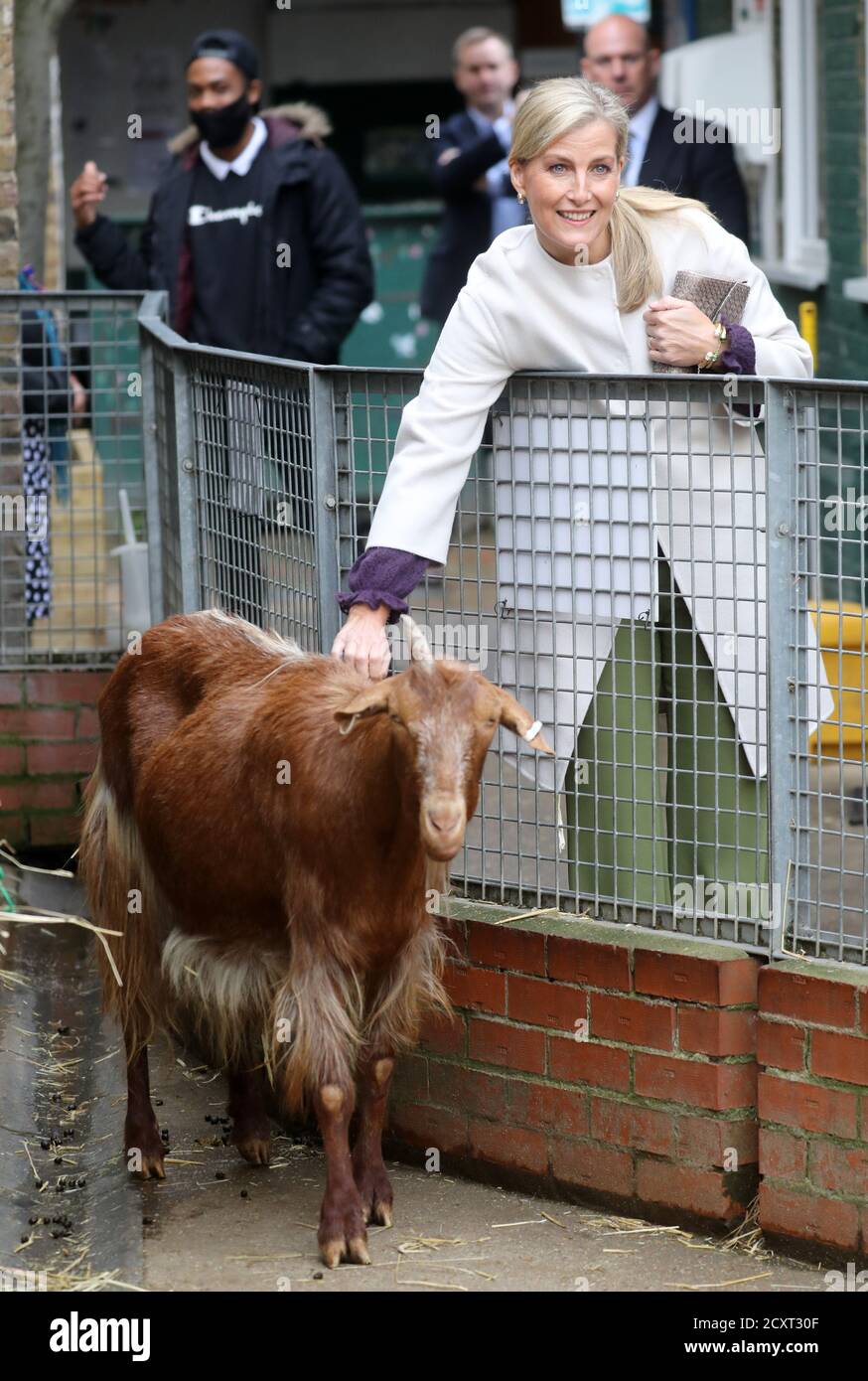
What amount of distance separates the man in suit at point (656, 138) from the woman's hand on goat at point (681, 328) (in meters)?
2.90

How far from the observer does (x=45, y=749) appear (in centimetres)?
790

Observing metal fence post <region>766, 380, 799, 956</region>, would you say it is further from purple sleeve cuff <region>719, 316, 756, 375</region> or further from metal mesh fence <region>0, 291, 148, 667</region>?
metal mesh fence <region>0, 291, 148, 667</region>

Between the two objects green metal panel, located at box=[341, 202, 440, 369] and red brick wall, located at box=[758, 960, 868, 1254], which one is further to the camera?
green metal panel, located at box=[341, 202, 440, 369]

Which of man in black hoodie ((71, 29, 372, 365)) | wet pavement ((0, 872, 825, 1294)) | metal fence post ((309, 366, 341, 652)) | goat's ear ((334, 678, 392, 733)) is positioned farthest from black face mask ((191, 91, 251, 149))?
goat's ear ((334, 678, 392, 733))

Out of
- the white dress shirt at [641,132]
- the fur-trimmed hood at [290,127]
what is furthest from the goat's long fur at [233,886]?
the fur-trimmed hood at [290,127]

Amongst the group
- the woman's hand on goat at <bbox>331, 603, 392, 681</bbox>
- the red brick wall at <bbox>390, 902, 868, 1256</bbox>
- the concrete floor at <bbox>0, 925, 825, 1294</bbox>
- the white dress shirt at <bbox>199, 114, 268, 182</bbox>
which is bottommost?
the concrete floor at <bbox>0, 925, 825, 1294</bbox>

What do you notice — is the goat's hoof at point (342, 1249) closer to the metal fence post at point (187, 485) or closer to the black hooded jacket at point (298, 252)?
the metal fence post at point (187, 485)

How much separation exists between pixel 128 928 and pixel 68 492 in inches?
115

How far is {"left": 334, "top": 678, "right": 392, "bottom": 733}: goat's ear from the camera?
13.8ft

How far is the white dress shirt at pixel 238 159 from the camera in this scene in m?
8.41

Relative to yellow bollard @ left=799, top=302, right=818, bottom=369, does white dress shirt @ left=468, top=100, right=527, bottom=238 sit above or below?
above

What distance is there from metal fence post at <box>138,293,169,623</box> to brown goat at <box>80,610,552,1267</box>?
176cm

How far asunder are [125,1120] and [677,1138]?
59.2 inches

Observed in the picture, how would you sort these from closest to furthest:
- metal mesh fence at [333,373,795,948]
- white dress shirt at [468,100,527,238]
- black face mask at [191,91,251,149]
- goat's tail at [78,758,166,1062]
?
1. metal mesh fence at [333,373,795,948]
2. goat's tail at [78,758,166,1062]
3. black face mask at [191,91,251,149]
4. white dress shirt at [468,100,527,238]
